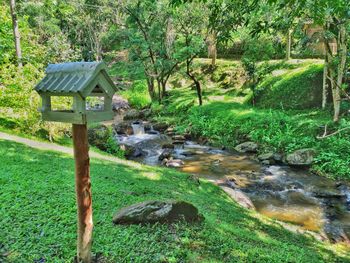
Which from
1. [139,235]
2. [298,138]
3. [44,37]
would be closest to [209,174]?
[298,138]

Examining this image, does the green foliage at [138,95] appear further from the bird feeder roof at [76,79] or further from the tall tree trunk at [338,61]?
the bird feeder roof at [76,79]

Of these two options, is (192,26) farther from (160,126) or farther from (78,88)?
(78,88)

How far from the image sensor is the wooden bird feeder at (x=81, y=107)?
3.30 m

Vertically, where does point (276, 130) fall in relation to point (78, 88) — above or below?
below

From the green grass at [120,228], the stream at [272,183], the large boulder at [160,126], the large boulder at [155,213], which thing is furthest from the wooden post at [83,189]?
the large boulder at [160,126]

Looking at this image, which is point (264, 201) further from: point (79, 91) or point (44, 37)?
point (44, 37)

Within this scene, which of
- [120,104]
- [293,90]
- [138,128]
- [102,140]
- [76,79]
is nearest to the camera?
[76,79]

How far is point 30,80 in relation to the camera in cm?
1040

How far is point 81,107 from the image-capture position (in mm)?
3301

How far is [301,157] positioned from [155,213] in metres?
9.34

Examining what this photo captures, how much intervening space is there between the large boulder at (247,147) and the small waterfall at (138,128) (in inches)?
250

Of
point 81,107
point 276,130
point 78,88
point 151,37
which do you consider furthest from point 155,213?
point 151,37

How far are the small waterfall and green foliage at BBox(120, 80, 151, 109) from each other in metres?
5.15

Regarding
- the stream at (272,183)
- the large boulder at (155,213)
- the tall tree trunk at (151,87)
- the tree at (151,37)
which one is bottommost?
the stream at (272,183)
